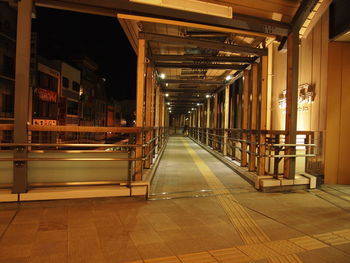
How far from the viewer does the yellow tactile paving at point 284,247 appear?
2.97m

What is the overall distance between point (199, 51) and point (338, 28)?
11.7 ft

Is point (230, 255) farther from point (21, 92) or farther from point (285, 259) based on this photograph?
point (21, 92)

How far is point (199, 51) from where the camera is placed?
26.2 feet

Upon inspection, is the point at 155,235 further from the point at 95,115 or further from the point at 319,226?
the point at 95,115

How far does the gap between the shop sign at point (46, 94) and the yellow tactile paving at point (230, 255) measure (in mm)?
18166

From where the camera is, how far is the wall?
6449 mm

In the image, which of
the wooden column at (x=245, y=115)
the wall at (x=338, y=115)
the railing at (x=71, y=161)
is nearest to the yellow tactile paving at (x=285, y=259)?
the railing at (x=71, y=161)

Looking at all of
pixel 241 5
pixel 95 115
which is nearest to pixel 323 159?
pixel 241 5

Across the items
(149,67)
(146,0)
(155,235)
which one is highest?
(146,0)

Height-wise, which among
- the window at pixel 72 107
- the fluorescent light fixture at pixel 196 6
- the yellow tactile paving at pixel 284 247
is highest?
the fluorescent light fixture at pixel 196 6

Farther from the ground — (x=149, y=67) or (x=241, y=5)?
(x=241, y=5)

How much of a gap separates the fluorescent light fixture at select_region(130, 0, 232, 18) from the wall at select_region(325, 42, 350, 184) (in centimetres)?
311

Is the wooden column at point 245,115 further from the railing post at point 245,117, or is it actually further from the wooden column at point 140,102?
the wooden column at point 140,102

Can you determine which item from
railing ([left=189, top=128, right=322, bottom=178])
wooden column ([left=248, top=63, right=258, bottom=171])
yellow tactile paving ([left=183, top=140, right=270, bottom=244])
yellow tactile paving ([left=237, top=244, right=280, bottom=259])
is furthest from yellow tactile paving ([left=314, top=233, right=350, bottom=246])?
wooden column ([left=248, top=63, right=258, bottom=171])
